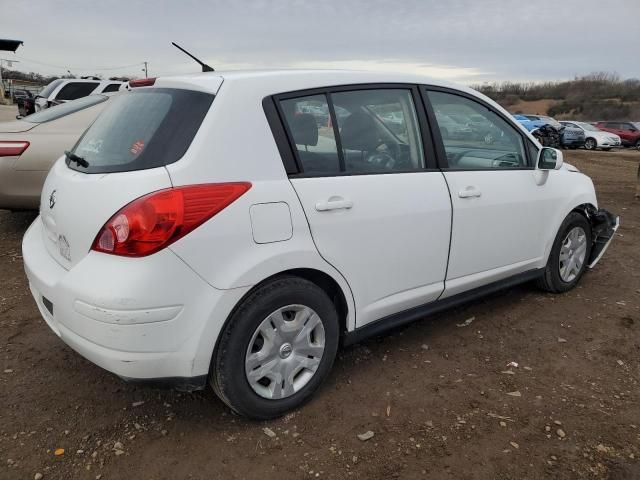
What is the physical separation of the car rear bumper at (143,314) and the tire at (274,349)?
0.09m

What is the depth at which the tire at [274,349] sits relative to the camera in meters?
2.37

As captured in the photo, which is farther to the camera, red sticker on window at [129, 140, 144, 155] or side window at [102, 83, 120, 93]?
side window at [102, 83, 120, 93]

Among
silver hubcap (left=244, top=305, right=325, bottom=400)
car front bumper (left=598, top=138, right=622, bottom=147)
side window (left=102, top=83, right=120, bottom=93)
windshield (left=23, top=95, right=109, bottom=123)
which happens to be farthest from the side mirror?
car front bumper (left=598, top=138, right=622, bottom=147)

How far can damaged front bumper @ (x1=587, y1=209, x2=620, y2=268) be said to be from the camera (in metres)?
4.50

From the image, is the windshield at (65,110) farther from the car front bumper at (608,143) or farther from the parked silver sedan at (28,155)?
the car front bumper at (608,143)

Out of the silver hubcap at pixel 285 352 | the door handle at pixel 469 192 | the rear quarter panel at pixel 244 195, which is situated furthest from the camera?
the door handle at pixel 469 192

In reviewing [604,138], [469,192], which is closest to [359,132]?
[469,192]

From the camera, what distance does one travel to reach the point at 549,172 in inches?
155

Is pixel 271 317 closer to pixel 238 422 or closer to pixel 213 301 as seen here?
pixel 213 301

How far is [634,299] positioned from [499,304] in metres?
1.17

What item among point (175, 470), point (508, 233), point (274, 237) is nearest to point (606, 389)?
point (508, 233)

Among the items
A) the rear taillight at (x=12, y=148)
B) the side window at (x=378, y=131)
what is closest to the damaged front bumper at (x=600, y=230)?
the side window at (x=378, y=131)

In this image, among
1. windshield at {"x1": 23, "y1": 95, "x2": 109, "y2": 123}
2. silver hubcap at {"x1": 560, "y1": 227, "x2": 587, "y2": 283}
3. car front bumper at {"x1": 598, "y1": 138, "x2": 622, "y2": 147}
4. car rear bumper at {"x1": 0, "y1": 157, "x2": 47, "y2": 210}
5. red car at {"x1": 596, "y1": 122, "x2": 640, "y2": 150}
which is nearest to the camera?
silver hubcap at {"x1": 560, "y1": 227, "x2": 587, "y2": 283}

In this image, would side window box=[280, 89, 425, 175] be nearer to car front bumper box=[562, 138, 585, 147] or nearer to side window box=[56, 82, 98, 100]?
side window box=[56, 82, 98, 100]
